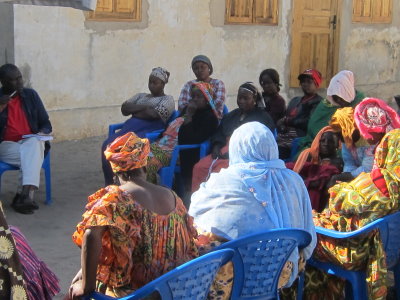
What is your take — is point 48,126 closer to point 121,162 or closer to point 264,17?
point 121,162

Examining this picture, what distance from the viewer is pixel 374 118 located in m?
4.61

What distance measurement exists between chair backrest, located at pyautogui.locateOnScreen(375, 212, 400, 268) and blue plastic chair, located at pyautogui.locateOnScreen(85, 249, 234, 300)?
1.19 meters

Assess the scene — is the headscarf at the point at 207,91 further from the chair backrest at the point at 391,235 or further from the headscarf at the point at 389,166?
the chair backrest at the point at 391,235

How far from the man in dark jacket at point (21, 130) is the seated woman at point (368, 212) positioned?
289 cm

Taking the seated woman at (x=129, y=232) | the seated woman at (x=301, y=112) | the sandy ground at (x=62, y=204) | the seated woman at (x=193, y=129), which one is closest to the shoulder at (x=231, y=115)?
the seated woman at (x=193, y=129)

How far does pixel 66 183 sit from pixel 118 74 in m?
2.13

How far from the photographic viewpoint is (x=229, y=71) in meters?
10.4

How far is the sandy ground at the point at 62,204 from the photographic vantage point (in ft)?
17.2

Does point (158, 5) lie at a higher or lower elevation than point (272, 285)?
higher

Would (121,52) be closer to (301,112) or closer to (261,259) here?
(301,112)

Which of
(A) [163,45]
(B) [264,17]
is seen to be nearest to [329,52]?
(B) [264,17]

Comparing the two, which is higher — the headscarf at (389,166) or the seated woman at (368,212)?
the headscarf at (389,166)

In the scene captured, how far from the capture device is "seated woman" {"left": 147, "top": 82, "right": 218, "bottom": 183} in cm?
646

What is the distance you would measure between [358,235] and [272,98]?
3.30m
